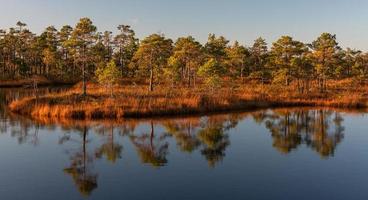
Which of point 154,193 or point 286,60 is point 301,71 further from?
point 154,193

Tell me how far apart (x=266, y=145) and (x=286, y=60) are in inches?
1481

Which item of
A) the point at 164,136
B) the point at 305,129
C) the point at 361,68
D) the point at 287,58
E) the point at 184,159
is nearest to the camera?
the point at 184,159

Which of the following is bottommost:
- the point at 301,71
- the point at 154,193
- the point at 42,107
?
the point at 154,193

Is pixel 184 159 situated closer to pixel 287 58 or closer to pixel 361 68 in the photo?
pixel 287 58

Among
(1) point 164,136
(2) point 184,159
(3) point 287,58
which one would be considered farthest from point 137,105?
(3) point 287,58

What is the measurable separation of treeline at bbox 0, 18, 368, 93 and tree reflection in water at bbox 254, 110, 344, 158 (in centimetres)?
1141

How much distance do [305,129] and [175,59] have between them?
28.6m

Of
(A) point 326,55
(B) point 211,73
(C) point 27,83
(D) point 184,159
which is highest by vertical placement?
(A) point 326,55

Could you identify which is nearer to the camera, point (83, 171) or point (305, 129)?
point (83, 171)

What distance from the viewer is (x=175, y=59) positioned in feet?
187

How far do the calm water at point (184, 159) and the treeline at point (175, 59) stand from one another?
14.7 metres

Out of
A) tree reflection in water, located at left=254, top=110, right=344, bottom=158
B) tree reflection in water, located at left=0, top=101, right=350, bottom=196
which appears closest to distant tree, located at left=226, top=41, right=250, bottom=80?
tree reflection in water, located at left=254, top=110, right=344, bottom=158

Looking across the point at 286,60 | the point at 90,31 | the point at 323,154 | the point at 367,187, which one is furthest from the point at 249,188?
the point at 286,60

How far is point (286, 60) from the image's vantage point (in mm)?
60344
